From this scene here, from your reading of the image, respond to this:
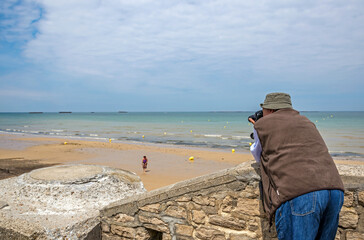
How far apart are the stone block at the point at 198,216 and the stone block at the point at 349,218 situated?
1542 mm

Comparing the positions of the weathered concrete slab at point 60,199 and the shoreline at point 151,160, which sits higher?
the weathered concrete slab at point 60,199

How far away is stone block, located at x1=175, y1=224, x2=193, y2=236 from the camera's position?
3.56 meters

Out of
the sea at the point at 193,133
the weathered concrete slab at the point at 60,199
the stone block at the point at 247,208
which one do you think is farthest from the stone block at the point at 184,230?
the sea at the point at 193,133

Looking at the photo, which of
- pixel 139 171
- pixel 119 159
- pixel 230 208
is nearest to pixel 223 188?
pixel 230 208

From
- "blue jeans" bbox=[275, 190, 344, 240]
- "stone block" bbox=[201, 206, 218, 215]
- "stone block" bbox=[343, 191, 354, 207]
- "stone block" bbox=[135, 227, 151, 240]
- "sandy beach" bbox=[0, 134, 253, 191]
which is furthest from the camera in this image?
"sandy beach" bbox=[0, 134, 253, 191]

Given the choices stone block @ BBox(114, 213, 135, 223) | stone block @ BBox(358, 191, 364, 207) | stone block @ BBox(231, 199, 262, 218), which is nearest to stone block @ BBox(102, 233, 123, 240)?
stone block @ BBox(114, 213, 135, 223)

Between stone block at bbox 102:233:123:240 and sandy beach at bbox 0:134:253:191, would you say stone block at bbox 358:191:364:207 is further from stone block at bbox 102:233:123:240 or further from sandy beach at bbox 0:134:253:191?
sandy beach at bbox 0:134:253:191

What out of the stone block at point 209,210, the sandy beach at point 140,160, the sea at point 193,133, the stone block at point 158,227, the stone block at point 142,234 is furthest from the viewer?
the sea at point 193,133

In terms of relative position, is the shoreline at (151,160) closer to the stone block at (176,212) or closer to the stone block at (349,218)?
the stone block at (176,212)

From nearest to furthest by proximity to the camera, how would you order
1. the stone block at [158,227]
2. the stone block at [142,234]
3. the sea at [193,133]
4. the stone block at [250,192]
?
1. the stone block at [250,192]
2. the stone block at [158,227]
3. the stone block at [142,234]
4. the sea at [193,133]

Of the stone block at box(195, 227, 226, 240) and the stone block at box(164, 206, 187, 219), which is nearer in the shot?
→ the stone block at box(195, 227, 226, 240)

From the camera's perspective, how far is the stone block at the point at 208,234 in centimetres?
338

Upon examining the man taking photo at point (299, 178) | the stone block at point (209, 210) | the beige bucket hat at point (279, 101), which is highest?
the beige bucket hat at point (279, 101)

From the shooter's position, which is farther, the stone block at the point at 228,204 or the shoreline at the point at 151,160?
the shoreline at the point at 151,160
